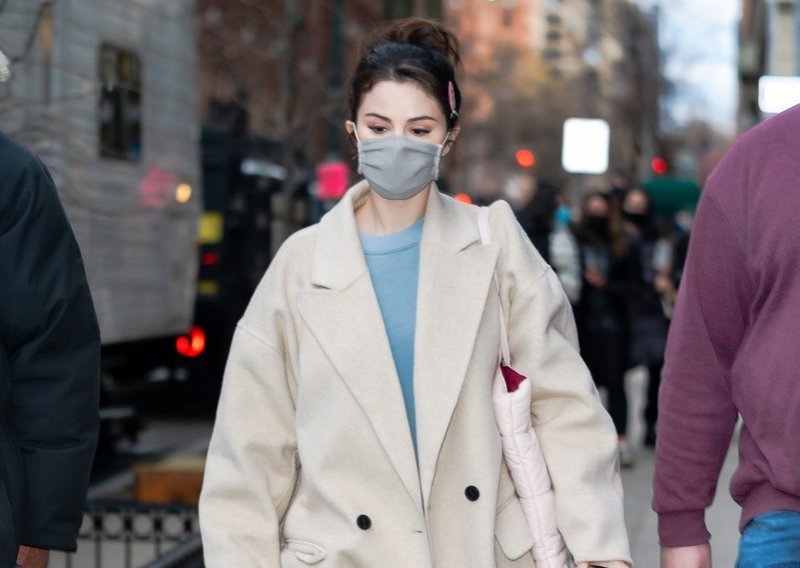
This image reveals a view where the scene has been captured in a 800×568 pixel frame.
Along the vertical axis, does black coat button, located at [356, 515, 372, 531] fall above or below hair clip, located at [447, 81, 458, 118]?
below

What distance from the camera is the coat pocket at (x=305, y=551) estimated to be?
11.9 feet

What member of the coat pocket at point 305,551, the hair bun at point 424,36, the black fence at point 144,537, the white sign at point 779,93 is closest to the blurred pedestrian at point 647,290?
the white sign at point 779,93

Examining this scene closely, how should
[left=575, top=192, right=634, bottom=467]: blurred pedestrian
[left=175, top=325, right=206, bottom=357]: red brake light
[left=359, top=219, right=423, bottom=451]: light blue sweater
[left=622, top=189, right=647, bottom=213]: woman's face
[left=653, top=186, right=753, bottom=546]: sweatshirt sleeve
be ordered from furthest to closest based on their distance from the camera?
[left=175, top=325, right=206, bottom=357]: red brake light < [left=622, top=189, right=647, bottom=213]: woman's face < [left=575, top=192, right=634, bottom=467]: blurred pedestrian < [left=359, top=219, right=423, bottom=451]: light blue sweater < [left=653, top=186, right=753, bottom=546]: sweatshirt sleeve

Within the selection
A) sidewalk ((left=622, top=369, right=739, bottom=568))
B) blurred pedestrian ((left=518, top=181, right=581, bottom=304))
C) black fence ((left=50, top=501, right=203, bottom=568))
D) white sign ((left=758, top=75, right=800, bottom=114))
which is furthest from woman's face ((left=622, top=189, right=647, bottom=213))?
black fence ((left=50, top=501, right=203, bottom=568))

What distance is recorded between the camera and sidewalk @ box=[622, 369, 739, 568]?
324 inches

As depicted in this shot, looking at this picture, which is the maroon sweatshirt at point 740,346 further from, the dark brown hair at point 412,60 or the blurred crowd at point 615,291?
the blurred crowd at point 615,291

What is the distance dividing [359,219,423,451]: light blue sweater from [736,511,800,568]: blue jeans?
78cm

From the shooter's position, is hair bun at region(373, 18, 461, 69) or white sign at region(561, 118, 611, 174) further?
white sign at region(561, 118, 611, 174)

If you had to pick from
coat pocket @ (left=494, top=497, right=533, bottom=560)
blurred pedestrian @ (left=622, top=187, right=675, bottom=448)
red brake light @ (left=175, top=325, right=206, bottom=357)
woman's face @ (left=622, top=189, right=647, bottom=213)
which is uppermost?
woman's face @ (left=622, top=189, right=647, bottom=213)

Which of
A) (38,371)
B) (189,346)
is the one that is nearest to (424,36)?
(38,371)

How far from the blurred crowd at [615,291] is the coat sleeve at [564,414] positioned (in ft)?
23.0

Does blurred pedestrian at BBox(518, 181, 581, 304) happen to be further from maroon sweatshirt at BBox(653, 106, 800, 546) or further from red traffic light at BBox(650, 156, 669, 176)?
A: red traffic light at BBox(650, 156, 669, 176)

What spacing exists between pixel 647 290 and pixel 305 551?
8.26 m

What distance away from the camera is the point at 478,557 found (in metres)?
3.60
